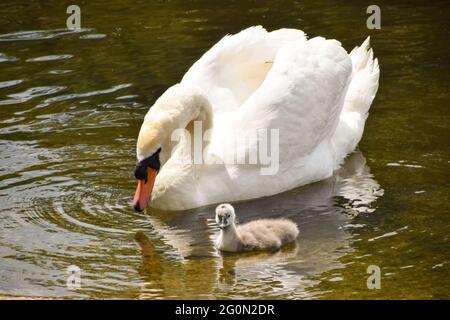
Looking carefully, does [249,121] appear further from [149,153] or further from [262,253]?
Result: [262,253]

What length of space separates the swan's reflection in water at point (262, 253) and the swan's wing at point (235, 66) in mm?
1279

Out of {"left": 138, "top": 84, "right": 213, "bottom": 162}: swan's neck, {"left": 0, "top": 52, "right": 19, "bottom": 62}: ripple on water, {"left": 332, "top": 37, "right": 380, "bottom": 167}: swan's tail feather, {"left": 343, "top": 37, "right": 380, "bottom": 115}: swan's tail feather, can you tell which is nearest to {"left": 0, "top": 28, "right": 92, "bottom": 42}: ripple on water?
{"left": 0, "top": 52, "right": 19, "bottom": 62}: ripple on water

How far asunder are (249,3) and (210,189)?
8437mm

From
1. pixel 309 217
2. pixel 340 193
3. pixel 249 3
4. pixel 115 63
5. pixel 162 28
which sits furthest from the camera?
pixel 249 3

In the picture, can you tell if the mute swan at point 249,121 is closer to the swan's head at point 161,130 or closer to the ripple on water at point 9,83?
the swan's head at point 161,130

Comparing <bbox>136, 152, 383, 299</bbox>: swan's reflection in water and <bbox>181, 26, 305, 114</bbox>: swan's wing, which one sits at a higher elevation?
<bbox>181, 26, 305, 114</bbox>: swan's wing

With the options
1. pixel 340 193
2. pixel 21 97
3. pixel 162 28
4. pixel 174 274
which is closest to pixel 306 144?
pixel 340 193

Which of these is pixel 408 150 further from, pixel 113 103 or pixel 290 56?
pixel 113 103

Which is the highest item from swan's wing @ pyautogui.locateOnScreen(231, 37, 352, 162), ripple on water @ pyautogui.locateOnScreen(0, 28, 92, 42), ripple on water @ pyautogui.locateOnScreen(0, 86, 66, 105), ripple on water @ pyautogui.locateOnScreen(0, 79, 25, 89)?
swan's wing @ pyautogui.locateOnScreen(231, 37, 352, 162)

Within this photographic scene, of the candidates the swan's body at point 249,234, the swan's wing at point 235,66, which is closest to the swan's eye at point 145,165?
the swan's body at point 249,234

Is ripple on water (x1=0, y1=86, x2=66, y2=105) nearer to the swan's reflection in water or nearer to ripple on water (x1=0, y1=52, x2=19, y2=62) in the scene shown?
ripple on water (x1=0, y1=52, x2=19, y2=62)

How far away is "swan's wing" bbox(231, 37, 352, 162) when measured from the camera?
37.5 ft

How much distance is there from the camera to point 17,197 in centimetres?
1134

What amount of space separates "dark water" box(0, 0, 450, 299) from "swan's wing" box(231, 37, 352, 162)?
537mm
